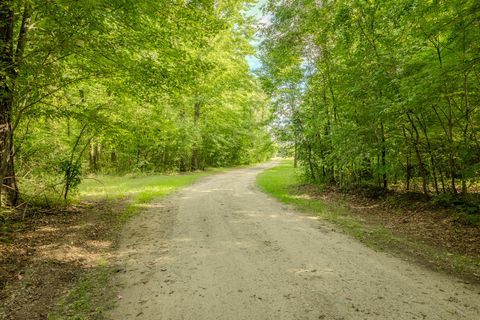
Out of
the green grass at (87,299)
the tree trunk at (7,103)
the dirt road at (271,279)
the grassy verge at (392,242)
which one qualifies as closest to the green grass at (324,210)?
the grassy verge at (392,242)

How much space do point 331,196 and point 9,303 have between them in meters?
10.5

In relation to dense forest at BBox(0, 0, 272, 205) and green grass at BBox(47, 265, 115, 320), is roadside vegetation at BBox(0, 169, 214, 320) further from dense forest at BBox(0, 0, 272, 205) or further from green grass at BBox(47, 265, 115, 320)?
dense forest at BBox(0, 0, 272, 205)

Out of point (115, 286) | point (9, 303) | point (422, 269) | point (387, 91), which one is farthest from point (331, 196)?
point (9, 303)

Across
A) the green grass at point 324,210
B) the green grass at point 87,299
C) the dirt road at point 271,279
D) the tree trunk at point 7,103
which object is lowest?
the green grass at point 87,299

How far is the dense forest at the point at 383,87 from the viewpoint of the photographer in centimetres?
692

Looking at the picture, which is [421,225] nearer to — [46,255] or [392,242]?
[392,242]

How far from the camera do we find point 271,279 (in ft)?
14.3

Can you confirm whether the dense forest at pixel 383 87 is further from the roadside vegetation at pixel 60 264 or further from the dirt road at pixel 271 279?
the roadside vegetation at pixel 60 264

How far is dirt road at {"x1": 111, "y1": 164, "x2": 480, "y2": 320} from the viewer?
3541 millimetres

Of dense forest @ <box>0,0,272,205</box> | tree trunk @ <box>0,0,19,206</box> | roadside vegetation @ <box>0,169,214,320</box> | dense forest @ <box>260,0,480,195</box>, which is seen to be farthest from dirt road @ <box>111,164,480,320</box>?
dense forest @ <box>260,0,480,195</box>

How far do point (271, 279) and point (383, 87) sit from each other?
22.2 ft

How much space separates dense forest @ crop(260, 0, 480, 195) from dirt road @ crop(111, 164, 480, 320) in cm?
411

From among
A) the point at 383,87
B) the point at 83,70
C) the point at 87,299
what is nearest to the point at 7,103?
the point at 83,70

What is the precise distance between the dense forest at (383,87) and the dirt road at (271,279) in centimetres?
411
